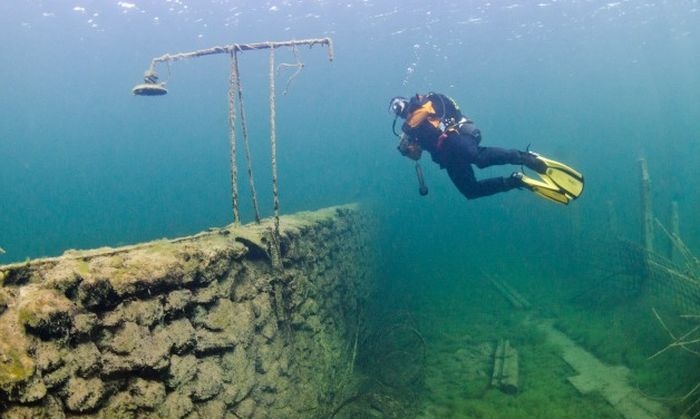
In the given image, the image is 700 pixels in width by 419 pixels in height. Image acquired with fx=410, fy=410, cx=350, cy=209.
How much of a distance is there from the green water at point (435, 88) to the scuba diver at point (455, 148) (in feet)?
12.4

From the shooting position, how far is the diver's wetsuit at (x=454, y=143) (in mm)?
6801

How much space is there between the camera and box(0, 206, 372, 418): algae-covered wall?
224 centimetres

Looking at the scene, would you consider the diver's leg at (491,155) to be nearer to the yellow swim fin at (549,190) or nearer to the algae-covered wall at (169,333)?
the yellow swim fin at (549,190)

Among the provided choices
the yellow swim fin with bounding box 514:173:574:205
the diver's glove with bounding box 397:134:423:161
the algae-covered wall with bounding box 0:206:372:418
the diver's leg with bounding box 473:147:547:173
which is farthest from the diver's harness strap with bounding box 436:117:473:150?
the algae-covered wall with bounding box 0:206:372:418

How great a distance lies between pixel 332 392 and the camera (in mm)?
5914

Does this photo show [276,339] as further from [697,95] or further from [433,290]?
[697,95]

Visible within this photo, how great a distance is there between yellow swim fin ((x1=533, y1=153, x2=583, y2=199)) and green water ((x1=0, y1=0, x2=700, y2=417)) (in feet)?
12.0

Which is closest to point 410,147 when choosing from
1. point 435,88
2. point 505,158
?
point 505,158

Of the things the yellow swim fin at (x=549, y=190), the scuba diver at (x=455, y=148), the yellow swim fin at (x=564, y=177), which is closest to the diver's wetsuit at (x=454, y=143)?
the scuba diver at (x=455, y=148)

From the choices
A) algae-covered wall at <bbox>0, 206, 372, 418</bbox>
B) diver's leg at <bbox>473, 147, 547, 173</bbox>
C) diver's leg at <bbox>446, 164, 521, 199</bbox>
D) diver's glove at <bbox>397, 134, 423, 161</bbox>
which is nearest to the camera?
algae-covered wall at <bbox>0, 206, 372, 418</bbox>

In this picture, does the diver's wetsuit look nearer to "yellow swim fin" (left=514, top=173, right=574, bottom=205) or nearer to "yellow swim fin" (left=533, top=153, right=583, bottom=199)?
"yellow swim fin" (left=514, top=173, right=574, bottom=205)

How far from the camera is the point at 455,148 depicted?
695 centimetres

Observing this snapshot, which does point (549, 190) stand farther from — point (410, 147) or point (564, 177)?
point (410, 147)

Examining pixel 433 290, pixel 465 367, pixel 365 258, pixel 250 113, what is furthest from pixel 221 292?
pixel 250 113
